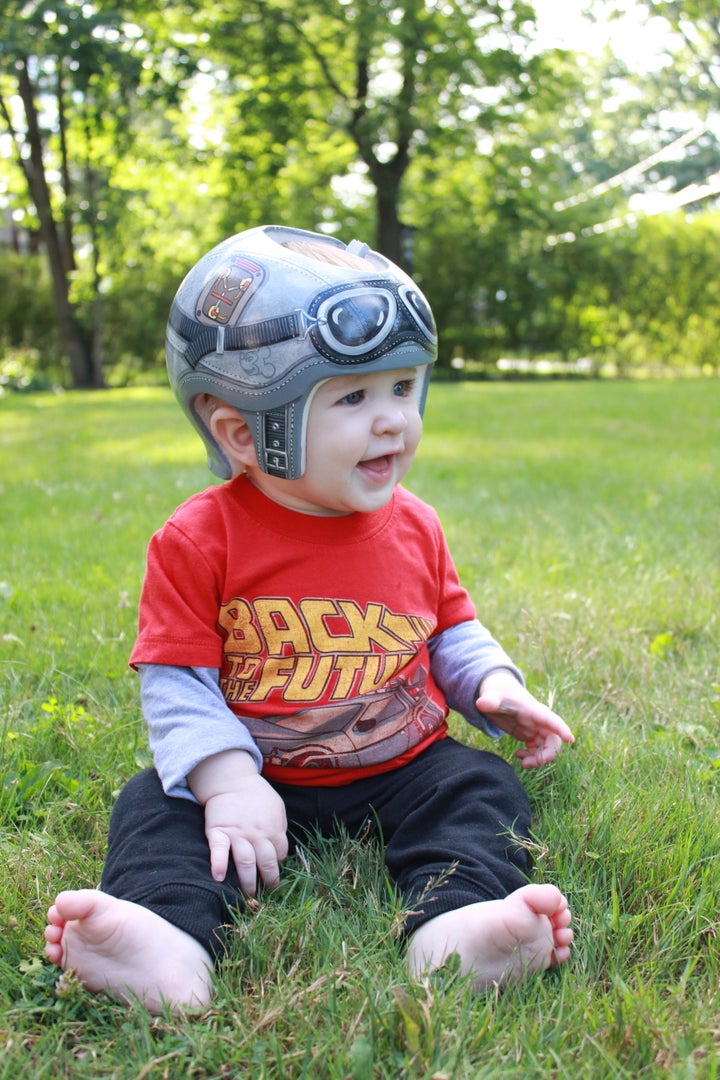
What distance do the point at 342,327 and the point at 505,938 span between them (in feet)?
3.58

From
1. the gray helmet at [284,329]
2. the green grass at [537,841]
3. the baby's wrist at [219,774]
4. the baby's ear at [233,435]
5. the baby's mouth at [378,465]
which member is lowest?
the green grass at [537,841]

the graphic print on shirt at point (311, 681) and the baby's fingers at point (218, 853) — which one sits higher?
the graphic print on shirt at point (311, 681)

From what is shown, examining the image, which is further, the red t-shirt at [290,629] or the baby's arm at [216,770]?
the red t-shirt at [290,629]

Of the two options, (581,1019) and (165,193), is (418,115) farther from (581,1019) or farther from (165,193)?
(581,1019)

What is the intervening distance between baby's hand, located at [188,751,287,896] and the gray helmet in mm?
578

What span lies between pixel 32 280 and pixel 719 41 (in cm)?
2039

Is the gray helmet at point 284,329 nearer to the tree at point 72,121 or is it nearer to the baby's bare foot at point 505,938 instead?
the baby's bare foot at point 505,938

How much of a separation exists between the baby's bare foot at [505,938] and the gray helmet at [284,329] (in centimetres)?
87

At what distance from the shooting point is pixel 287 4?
18.1m

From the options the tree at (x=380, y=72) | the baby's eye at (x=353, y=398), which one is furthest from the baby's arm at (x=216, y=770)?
the tree at (x=380, y=72)

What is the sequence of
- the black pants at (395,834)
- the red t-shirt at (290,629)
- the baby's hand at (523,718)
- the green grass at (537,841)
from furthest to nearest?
the baby's hand at (523,718) < the red t-shirt at (290,629) < the black pants at (395,834) < the green grass at (537,841)

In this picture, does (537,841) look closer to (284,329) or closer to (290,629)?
(290,629)

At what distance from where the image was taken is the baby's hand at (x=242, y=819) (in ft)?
5.97

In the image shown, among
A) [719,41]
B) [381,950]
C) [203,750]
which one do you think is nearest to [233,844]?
[203,750]
